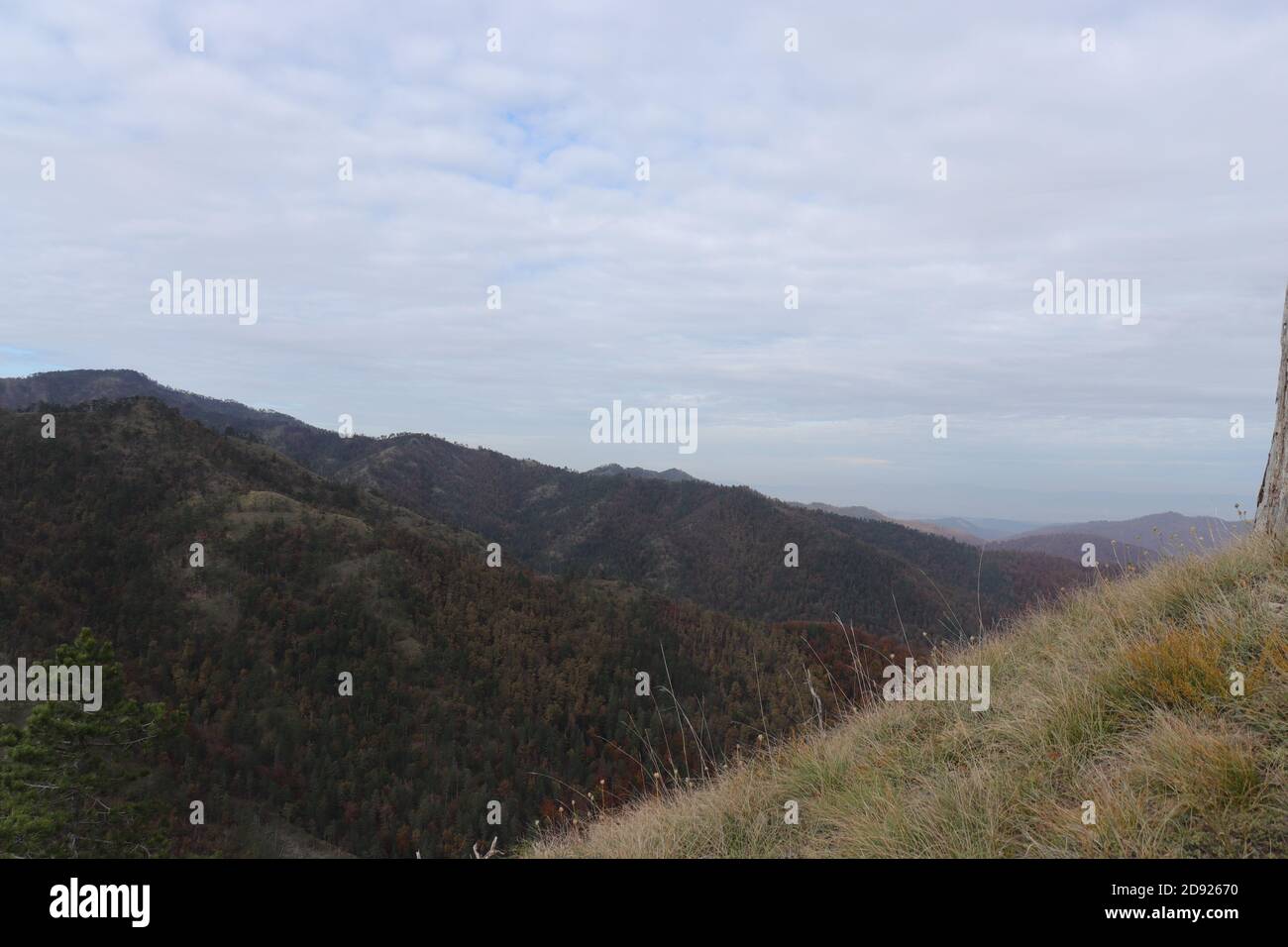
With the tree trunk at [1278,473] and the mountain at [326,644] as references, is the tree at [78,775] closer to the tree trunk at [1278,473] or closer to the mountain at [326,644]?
the mountain at [326,644]

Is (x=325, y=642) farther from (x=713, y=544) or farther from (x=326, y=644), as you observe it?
(x=713, y=544)

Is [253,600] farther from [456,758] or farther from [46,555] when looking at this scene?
[456,758]

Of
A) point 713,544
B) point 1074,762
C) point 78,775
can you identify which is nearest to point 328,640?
point 78,775

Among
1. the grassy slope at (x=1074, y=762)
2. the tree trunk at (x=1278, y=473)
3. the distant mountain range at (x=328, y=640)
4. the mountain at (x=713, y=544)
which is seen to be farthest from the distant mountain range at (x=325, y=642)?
the grassy slope at (x=1074, y=762)

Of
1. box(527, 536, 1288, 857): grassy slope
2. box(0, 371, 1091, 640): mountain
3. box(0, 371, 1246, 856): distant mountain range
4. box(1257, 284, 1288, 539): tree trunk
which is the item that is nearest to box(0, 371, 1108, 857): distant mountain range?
box(0, 371, 1246, 856): distant mountain range

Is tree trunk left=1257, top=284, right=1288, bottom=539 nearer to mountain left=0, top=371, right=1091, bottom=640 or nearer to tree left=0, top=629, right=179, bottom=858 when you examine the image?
tree left=0, top=629, right=179, bottom=858

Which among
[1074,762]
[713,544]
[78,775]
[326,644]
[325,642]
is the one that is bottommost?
[713,544]
